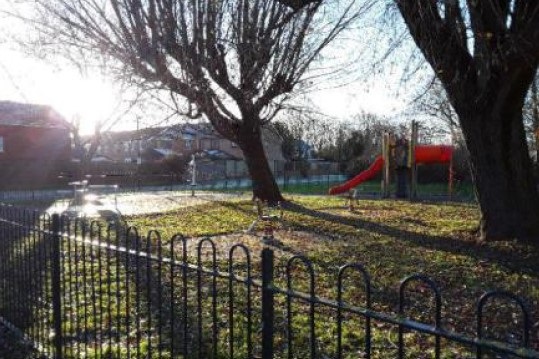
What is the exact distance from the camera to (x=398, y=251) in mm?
8883

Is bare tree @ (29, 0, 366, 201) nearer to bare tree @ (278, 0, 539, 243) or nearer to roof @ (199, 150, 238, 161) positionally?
bare tree @ (278, 0, 539, 243)

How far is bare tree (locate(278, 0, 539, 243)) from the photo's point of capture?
8.14 metres

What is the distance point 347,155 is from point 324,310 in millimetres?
44234

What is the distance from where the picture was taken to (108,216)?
14.9m

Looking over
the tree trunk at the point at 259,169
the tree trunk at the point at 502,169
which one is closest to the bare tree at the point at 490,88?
the tree trunk at the point at 502,169

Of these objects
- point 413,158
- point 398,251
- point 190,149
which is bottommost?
point 398,251

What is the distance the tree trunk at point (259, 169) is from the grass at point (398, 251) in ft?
7.01

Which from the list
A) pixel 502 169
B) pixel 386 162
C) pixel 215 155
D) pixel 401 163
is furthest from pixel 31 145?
pixel 502 169

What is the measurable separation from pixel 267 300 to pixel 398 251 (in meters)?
6.50

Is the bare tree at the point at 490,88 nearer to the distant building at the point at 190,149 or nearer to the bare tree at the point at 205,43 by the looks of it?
the bare tree at the point at 205,43

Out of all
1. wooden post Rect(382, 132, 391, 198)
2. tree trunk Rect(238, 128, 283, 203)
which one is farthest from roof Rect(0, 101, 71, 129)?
wooden post Rect(382, 132, 391, 198)

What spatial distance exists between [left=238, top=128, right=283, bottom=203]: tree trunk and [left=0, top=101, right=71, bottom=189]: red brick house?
1880 cm

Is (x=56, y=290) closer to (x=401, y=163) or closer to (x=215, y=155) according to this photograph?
(x=401, y=163)

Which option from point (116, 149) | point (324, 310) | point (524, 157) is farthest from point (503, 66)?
point (116, 149)
